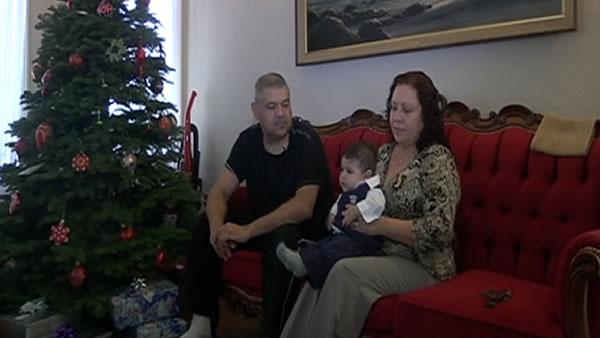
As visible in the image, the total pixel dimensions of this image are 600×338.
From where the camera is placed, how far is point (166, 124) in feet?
10.8

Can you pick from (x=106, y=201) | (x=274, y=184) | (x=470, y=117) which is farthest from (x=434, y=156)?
(x=106, y=201)

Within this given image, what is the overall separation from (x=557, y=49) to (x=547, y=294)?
115 cm

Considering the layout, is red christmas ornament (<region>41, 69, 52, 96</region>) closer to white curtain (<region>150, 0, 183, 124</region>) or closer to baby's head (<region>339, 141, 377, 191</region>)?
white curtain (<region>150, 0, 183, 124</region>)

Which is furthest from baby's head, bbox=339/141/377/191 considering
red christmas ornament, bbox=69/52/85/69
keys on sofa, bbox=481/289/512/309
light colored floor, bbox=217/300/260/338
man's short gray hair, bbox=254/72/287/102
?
red christmas ornament, bbox=69/52/85/69

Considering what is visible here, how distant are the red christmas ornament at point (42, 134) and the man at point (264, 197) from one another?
88 cm

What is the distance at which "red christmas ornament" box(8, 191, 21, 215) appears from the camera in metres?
3.05

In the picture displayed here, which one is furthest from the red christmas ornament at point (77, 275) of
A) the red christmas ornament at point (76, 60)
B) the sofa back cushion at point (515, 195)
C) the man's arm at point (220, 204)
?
the sofa back cushion at point (515, 195)

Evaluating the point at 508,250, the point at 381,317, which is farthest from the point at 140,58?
the point at 508,250

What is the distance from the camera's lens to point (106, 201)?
10.2 feet

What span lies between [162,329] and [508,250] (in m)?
1.71

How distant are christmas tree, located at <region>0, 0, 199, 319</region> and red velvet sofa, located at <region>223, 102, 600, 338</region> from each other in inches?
25.3

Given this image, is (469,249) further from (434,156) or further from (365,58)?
(365,58)

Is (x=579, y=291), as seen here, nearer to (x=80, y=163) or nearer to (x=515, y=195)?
(x=515, y=195)

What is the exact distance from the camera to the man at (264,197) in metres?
2.68
